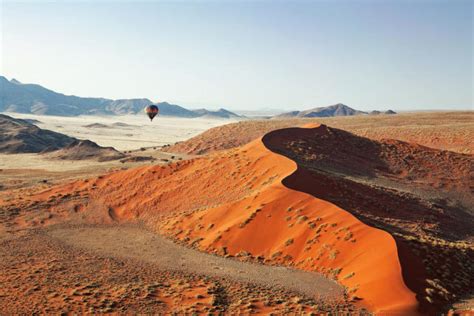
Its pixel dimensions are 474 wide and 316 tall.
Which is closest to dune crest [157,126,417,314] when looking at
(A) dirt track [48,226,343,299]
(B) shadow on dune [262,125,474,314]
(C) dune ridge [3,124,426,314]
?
(C) dune ridge [3,124,426,314]

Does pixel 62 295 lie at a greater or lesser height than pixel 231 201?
lesser

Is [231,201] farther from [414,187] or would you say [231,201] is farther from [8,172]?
[8,172]

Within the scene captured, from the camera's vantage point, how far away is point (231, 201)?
90.7 feet

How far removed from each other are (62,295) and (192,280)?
543cm

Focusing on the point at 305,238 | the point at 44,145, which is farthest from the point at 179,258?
the point at 44,145

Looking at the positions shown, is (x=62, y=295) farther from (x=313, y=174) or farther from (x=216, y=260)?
(x=313, y=174)

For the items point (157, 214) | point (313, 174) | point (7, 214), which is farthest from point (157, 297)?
point (7, 214)

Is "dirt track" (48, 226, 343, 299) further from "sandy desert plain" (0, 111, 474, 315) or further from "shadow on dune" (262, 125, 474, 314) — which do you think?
"shadow on dune" (262, 125, 474, 314)

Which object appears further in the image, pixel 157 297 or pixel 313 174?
pixel 313 174

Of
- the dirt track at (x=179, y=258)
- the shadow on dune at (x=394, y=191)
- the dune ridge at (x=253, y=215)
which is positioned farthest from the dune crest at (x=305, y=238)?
the dirt track at (x=179, y=258)

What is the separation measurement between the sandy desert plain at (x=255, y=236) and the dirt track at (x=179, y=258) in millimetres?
95

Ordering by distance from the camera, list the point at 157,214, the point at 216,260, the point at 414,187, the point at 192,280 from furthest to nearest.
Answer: the point at 414,187
the point at 157,214
the point at 216,260
the point at 192,280

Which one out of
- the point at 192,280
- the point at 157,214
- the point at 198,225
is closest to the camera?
the point at 192,280

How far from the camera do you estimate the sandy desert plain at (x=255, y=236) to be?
55.1ft
